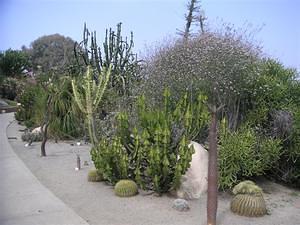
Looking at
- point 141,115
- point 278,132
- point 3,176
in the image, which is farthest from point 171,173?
point 3,176

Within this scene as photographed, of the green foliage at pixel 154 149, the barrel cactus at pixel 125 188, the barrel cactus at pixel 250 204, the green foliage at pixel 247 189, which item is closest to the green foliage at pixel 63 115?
the green foliage at pixel 154 149

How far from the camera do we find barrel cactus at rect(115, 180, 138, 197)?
5.87 meters

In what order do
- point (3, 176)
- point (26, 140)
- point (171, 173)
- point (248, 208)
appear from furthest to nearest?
point (26, 140) → point (3, 176) → point (171, 173) → point (248, 208)

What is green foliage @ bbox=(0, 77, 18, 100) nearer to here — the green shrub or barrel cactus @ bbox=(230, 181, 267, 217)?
the green shrub

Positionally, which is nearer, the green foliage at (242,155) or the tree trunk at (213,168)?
the tree trunk at (213,168)

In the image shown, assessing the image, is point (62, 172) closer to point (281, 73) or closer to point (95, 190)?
point (95, 190)

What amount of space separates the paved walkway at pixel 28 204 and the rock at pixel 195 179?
5.90ft

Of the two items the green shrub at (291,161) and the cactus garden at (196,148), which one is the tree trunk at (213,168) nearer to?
the cactus garden at (196,148)

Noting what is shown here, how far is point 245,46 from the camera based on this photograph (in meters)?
8.85

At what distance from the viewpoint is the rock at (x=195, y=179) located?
19.4ft

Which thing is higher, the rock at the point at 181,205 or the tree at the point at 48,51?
the tree at the point at 48,51

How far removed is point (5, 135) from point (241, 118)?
9130 millimetres

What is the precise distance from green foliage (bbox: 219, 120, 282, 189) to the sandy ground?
0.37 meters

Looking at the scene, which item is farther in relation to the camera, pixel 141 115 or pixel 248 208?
pixel 141 115
